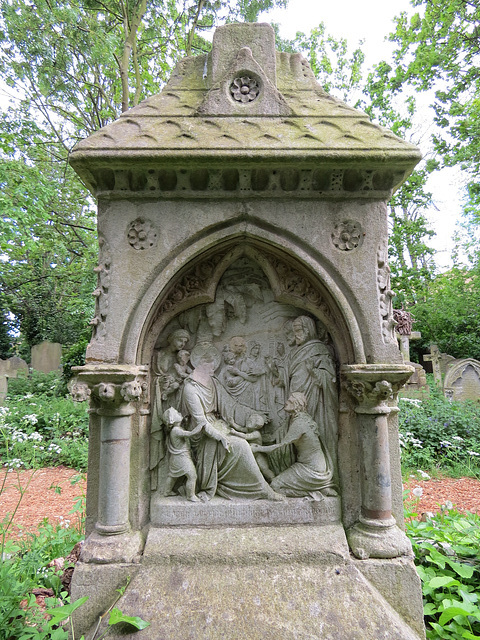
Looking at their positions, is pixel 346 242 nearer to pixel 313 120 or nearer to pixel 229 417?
pixel 313 120

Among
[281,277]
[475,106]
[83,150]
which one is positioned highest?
[475,106]

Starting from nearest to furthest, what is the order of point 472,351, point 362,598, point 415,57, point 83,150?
1. point 362,598
2. point 83,150
3. point 415,57
4. point 472,351

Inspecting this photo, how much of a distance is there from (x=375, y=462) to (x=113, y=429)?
5.62 feet

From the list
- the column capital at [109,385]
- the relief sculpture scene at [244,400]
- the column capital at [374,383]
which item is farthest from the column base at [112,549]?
the column capital at [374,383]

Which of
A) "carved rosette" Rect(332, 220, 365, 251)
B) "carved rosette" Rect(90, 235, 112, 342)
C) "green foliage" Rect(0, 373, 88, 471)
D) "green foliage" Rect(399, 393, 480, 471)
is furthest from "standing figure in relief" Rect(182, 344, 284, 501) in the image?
"green foliage" Rect(399, 393, 480, 471)

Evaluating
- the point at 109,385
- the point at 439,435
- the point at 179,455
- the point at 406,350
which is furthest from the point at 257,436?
the point at 406,350

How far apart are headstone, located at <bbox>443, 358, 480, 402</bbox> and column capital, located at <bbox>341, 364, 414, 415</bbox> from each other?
9060 millimetres

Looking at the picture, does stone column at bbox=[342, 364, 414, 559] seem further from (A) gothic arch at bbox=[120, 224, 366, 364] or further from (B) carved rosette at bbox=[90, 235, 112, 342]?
(B) carved rosette at bbox=[90, 235, 112, 342]

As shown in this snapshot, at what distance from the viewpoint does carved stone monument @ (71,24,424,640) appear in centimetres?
228

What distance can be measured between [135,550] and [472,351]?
16.0m

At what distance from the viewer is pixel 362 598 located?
210 centimetres

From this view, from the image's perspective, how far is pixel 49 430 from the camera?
756 cm

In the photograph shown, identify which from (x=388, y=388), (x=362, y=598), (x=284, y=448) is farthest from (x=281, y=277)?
(x=362, y=598)

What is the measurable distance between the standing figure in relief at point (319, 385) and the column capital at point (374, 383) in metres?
0.19
